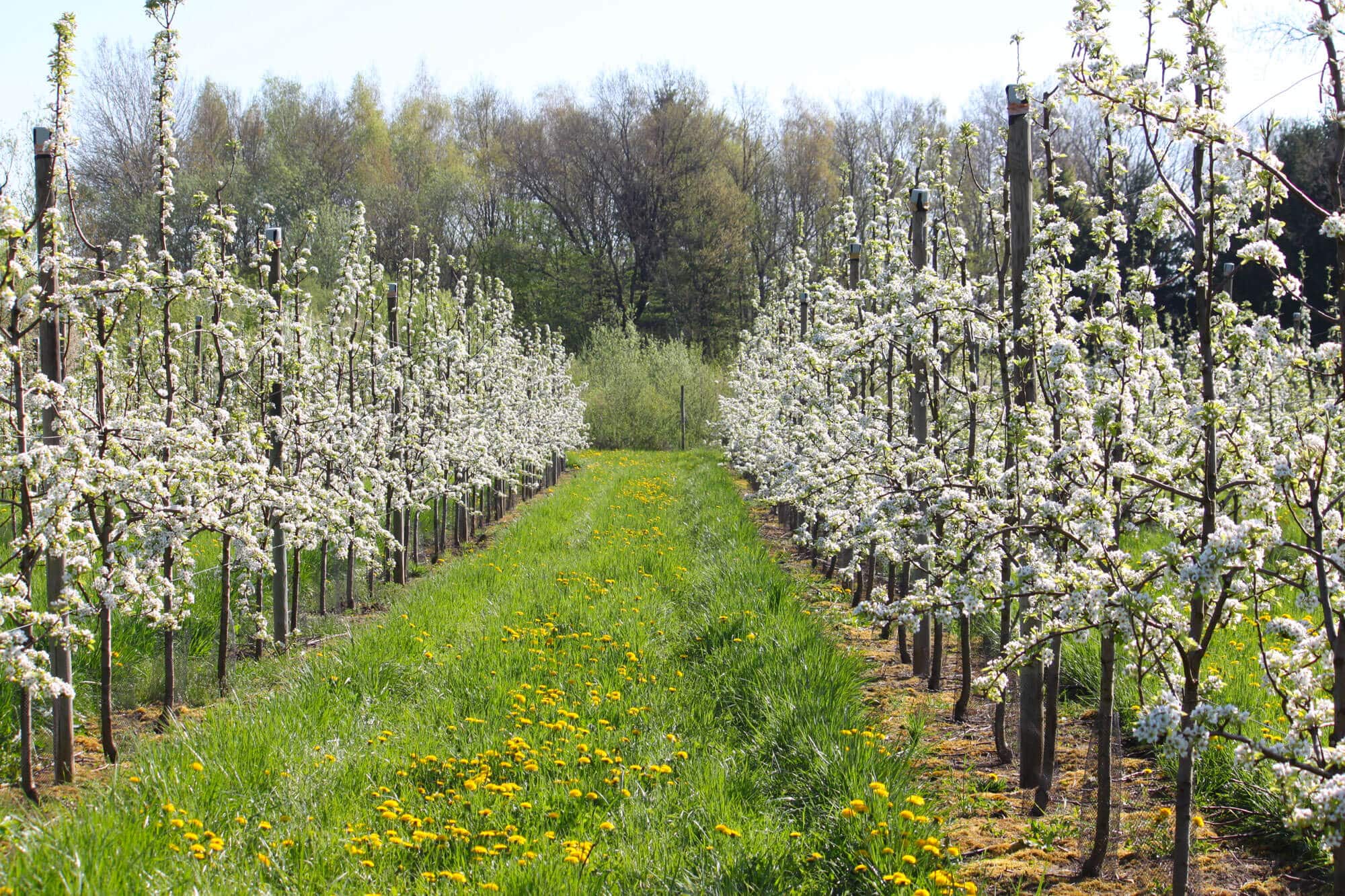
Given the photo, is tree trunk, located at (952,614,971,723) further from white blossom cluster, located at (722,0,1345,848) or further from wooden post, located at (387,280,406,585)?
wooden post, located at (387,280,406,585)

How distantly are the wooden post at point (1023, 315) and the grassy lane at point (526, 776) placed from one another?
68cm

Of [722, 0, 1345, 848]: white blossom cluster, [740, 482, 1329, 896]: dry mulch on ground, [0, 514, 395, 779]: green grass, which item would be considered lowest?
[740, 482, 1329, 896]: dry mulch on ground

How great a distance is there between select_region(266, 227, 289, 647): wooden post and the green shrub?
22.8 metres

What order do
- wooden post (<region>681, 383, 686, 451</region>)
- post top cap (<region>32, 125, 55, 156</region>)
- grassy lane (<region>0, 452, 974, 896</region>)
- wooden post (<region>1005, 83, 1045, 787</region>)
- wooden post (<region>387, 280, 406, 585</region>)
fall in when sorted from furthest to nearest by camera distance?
wooden post (<region>681, 383, 686, 451</region>)
wooden post (<region>387, 280, 406, 585</region>)
post top cap (<region>32, 125, 55, 156</region>)
wooden post (<region>1005, 83, 1045, 787</region>)
grassy lane (<region>0, 452, 974, 896</region>)

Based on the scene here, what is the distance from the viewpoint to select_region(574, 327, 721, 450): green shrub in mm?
30875

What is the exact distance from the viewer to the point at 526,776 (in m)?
4.32

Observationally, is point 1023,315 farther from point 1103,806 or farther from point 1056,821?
point 1056,821

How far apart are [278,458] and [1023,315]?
5882mm

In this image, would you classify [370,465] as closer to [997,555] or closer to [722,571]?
[722,571]

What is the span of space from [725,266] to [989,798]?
36228mm

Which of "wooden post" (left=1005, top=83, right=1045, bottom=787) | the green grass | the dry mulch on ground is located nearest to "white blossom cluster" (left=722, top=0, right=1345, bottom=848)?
"wooden post" (left=1005, top=83, right=1045, bottom=787)

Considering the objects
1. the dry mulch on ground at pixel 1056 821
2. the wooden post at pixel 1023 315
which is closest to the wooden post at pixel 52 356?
the dry mulch on ground at pixel 1056 821

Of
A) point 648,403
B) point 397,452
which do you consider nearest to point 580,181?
point 648,403

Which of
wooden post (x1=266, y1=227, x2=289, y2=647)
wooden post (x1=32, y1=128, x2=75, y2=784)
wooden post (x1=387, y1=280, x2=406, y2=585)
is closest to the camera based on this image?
wooden post (x1=32, y1=128, x2=75, y2=784)
